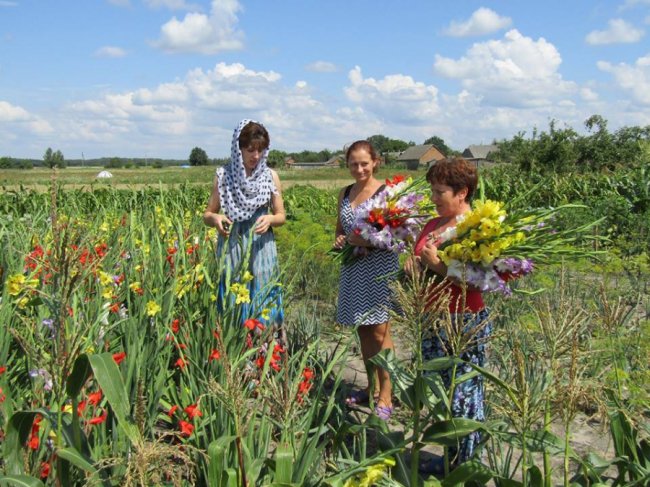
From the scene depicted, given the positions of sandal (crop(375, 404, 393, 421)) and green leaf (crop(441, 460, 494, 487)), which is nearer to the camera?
green leaf (crop(441, 460, 494, 487))

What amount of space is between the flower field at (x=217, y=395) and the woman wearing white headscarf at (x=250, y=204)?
20cm

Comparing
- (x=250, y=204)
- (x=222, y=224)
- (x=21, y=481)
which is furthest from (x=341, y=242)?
(x=21, y=481)

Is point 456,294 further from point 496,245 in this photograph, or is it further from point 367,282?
point 367,282

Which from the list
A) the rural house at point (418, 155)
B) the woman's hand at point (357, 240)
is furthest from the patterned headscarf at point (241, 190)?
the rural house at point (418, 155)

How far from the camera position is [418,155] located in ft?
301

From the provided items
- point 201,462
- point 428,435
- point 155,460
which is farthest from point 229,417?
point 155,460

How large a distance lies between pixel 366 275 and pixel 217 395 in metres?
2.05

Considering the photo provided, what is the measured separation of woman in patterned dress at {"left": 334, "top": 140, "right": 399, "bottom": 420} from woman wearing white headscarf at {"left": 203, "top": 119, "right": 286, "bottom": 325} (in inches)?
16.6

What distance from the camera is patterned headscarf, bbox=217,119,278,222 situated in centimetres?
386

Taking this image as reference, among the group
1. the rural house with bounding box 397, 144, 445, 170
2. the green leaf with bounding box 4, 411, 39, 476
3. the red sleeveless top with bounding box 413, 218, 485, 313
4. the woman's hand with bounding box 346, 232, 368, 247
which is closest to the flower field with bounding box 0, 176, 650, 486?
the green leaf with bounding box 4, 411, 39, 476

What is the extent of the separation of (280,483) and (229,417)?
578 millimetres

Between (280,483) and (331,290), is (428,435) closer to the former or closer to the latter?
(280,483)

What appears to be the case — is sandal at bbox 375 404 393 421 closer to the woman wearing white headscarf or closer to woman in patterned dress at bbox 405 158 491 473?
woman in patterned dress at bbox 405 158 491 473

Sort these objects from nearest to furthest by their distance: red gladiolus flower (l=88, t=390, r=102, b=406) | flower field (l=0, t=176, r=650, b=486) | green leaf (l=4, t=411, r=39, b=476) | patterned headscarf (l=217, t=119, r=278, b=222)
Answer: flower field (l=0, t=176, r=650, b=486)
green leaf (l=4, t=411, r=39, b=476)
red gladiolus flower (l=88, t=390, r=102, b=406)
patterned headscarf (l=217, t=119, r=278, b=222)
